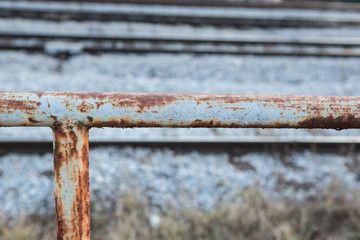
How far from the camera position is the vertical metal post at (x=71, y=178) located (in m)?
0.92

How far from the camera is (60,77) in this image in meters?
4.95

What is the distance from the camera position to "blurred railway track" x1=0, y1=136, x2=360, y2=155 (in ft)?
11.6

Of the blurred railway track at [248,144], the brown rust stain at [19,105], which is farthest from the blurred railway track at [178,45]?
the brown rust stain at [19,105]

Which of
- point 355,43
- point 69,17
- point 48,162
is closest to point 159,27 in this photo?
point 69,17

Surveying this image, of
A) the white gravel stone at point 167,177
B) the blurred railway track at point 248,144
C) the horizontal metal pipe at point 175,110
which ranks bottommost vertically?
the horizontal metal pipe at point 175,110

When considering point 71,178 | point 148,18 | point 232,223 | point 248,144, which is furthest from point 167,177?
point 148,18

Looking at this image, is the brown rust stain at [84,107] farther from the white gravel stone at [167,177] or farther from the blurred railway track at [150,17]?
the blurred railway track at [150,17]

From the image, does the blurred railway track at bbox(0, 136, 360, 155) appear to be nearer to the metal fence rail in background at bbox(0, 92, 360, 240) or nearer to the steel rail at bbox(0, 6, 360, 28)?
the metal fence rail in background at bbox(0, 92, 360, 240)

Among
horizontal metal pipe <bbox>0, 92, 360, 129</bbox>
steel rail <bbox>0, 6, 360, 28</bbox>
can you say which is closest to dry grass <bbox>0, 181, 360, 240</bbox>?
horizontal metal pipe <bbox>0, 92, 360, 129</bbox>

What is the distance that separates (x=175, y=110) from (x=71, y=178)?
370mm

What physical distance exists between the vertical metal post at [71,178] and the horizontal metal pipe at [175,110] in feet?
0.12

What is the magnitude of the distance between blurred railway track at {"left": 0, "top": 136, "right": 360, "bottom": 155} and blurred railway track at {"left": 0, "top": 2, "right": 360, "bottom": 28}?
4587 millimetres

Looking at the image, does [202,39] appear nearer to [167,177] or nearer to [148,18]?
[148,18]

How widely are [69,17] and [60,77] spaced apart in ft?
9.45
